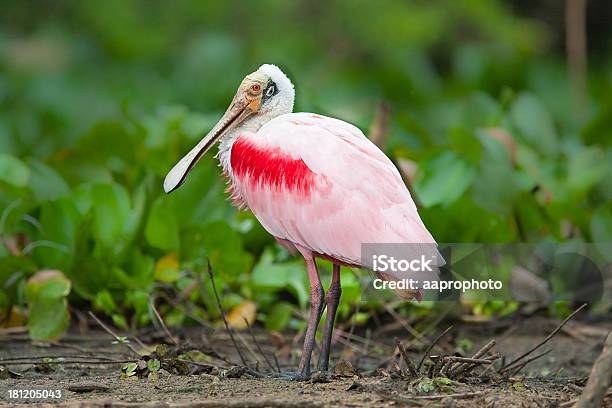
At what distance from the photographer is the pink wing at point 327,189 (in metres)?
4.21

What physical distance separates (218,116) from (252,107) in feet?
13.3

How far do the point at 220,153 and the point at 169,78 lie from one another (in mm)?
7180

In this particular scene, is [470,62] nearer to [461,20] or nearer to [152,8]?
[461,20]

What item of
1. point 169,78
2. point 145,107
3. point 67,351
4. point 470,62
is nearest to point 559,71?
point 470,62

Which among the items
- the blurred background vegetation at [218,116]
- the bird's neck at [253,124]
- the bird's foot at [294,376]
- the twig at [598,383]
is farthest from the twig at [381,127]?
A: the twig at [598,383]

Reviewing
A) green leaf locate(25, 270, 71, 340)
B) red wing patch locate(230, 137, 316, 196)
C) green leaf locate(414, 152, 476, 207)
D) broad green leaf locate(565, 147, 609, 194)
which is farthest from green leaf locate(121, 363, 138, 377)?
broad green leaf locate(565, 147, 609, 194)

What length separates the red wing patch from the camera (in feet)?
14.2

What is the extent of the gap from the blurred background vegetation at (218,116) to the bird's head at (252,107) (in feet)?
4.02

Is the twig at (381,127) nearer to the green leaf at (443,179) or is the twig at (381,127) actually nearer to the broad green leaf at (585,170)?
the green leaf at (443,179)

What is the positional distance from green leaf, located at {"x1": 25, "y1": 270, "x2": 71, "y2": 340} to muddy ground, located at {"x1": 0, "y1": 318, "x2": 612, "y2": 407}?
0.08m

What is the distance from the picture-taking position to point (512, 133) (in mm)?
8422

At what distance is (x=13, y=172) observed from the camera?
635cm

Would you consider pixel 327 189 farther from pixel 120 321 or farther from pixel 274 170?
pixel 120 321

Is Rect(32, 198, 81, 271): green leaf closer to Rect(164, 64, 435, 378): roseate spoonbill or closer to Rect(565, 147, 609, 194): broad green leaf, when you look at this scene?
Rect(164, 64, 435, 378): roseate spoonbill
